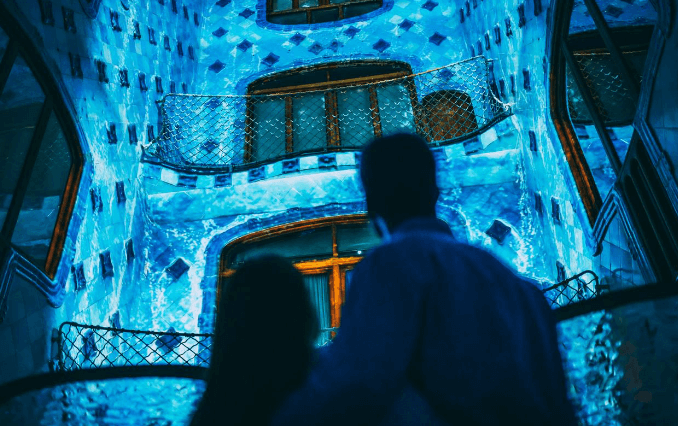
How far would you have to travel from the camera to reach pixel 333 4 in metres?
6.67

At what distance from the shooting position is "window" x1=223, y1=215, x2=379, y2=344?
14.0ft

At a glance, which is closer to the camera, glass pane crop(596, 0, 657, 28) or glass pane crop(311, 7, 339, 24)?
glass pane crop(596, 0, 657, 28)

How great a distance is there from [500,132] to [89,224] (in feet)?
12.1

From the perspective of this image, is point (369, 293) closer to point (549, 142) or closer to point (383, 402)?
point (383, 402)

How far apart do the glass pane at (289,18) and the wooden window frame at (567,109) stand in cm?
433

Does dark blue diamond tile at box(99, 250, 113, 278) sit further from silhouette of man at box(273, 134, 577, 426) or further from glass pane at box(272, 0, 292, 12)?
glass pane at box(272, 0, 292, 12)

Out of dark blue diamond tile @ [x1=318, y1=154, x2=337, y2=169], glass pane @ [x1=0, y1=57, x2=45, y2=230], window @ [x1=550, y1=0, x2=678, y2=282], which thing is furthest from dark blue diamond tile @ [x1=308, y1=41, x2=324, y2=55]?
glass pane @ [x1=0, y1=57, x2=45, y2=230]

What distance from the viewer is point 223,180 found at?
450 centimetres

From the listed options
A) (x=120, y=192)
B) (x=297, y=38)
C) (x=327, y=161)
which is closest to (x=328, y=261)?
(x=327, y=161)

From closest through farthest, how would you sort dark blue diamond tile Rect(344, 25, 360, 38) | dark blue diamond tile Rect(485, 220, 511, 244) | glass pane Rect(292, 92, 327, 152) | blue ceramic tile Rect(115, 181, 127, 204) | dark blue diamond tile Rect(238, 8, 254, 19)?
blue ceramic tile Rect(115, 181, 127, 204)
dark blue diamond tile Rect(485, 220, 511, 244)
glass pane Rect(292, 92, 327, 152)
dark blue diamond tile Rect(344, 25, 360, 38)
dark blue diamond tile Rect(238, 8, 254, 19)

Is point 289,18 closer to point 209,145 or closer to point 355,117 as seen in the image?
point 355,117

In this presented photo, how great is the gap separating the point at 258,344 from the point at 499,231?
146 inches

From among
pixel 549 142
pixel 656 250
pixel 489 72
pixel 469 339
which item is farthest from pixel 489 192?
pixel 469 339

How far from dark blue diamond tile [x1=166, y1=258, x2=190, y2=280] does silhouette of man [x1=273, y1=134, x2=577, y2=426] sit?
3.75 meters
